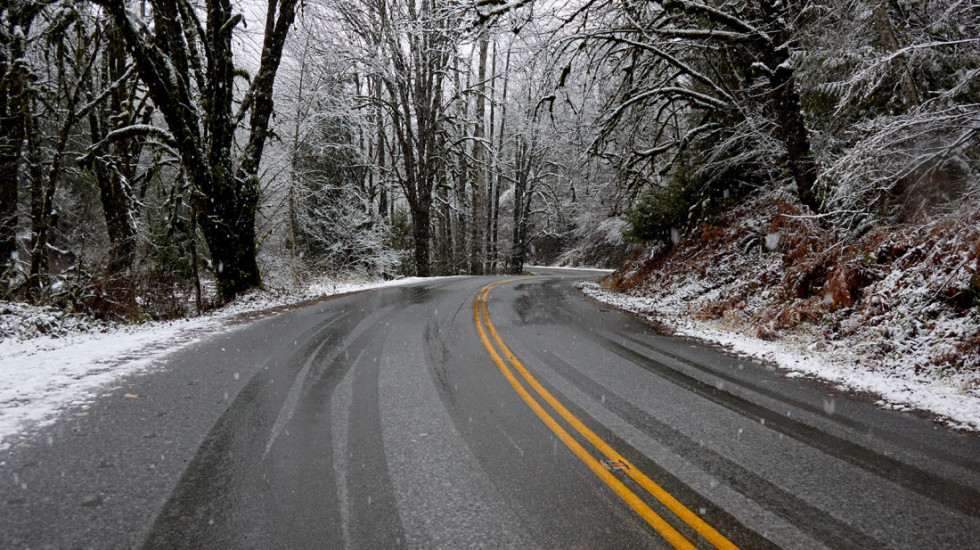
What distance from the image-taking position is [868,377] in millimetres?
5621

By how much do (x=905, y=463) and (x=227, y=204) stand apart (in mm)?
13432

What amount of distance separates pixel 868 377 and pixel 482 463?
5055mm

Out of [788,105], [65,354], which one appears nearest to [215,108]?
[65,354]

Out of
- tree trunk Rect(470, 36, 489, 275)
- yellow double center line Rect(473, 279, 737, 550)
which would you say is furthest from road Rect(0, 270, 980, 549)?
tree trunk Rect(470, 36, 489, 275)

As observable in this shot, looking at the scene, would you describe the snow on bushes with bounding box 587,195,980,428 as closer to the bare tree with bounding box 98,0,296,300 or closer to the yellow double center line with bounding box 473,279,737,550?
the yellow double center line with bounding box 473,279,737,550

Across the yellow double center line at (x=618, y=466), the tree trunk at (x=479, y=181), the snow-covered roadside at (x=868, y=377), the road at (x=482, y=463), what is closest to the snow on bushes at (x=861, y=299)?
the snow-covered roadside at (x=868, y=377)

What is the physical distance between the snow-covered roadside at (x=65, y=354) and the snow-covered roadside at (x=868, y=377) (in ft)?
26.5

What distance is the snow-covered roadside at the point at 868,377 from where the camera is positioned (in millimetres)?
4621

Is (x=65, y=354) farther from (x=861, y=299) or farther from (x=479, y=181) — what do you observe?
(x=479, y=181)

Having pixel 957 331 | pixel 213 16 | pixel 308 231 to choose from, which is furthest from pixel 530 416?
pixel 308 231

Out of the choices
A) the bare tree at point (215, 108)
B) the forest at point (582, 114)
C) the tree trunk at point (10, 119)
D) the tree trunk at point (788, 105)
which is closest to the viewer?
the forest at point (582, 114)

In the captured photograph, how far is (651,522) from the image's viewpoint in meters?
2.80

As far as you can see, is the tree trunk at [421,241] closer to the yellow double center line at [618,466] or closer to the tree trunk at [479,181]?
the tree trunk at [479,181]

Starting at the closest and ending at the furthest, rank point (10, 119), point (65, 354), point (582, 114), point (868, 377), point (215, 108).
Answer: point (868, 377)
point (65, 354)
point (10, 119)
point (215, 108)
point (582, 114)
